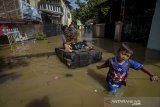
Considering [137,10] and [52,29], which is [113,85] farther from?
[52,29]

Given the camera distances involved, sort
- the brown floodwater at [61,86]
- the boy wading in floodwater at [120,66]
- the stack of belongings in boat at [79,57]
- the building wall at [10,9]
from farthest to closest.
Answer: the building wall at [10,9] < the stack of belongings in boat at [79,57] < the brown floodwater at [61,86] < the boy wading in floodwater at [120,66]

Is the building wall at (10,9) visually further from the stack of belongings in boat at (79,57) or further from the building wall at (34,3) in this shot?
the stack of belongings in boat at (79,57)

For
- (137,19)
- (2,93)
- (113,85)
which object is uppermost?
(137,19)

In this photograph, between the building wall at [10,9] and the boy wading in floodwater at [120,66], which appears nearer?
the boy wading in floodwater at [120,66]

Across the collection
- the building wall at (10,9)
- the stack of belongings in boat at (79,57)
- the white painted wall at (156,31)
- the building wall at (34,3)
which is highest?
the building wall at (34,3)

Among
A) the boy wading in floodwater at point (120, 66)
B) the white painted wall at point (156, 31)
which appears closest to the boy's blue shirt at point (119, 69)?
the boy wading in floodwater at point (120, 66)

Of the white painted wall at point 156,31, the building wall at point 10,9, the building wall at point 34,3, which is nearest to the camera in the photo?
the white painted wall at point 156,31

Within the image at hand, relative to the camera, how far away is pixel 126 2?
1258 cm

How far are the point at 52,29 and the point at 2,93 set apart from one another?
54.5ft

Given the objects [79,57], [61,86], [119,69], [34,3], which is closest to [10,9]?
[34,3]

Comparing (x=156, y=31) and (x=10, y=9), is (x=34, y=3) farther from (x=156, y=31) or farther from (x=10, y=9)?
(x=156, y=31)

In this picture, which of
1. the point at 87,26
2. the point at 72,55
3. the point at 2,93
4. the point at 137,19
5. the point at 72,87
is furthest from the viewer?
the point at 87,26

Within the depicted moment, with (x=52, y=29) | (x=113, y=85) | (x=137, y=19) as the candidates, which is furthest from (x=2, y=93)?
(x=52, y=29)

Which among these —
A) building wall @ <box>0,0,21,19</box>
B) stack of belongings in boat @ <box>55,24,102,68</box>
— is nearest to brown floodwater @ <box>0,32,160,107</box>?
stack of belongings in boat @ <box>55,24,102,68</box>
